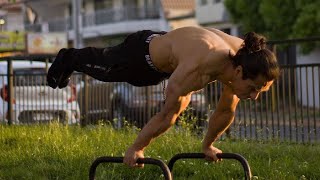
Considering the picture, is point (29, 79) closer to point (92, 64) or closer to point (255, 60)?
point (92, 64)

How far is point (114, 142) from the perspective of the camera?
27.0 feet

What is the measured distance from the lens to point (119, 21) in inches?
1555

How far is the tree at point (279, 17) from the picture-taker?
64.4 feet

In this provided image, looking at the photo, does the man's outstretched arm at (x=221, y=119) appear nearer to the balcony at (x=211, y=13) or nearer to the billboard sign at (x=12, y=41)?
A: the balcony at (x=211, y=13)

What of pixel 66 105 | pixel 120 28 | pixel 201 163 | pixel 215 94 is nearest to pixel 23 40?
pixel 120 28

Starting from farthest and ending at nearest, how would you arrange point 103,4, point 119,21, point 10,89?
point 103,4
point 119,21
point 10,89

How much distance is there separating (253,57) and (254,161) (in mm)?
2645

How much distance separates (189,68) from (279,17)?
17.1 metres

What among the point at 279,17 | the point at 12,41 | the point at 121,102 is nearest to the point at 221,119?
the point at 121,102

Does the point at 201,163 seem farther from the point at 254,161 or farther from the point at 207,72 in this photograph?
the point at 207,72

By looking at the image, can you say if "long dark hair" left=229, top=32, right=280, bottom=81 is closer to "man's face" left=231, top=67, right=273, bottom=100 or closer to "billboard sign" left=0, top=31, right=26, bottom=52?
"man's face" left=231, top=67, right=273, bottom=100

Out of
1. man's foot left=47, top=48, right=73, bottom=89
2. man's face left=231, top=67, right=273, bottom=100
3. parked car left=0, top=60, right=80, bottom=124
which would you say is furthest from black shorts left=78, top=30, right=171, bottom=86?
parked car left=0, top=60, right=80, bottom=124

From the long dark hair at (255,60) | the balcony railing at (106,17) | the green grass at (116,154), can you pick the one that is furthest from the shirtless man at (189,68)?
the balcony railing at (106,17)

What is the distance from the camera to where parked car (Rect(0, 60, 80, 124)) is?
11617mm
